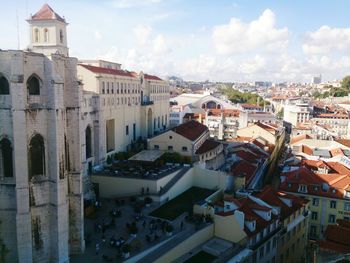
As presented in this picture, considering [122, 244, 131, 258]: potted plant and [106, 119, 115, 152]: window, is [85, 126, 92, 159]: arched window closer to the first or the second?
[106, 119, 115, 152]: window

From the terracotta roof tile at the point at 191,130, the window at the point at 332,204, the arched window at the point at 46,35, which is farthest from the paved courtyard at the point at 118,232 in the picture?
the arched window at the point at 46,35

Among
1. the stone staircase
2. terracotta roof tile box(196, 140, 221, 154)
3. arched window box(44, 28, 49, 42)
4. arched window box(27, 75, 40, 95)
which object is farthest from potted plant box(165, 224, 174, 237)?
arched window box(44, 28, 49, 42)

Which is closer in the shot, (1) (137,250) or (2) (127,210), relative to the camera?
(1) (137,250)

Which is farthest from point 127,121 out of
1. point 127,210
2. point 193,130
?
point 127,210

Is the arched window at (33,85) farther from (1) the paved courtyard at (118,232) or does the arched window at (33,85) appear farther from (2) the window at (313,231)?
(2) the window at (313,231)

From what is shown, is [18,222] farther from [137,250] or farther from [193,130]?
[193,130]

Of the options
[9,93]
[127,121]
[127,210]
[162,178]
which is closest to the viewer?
[9,93]

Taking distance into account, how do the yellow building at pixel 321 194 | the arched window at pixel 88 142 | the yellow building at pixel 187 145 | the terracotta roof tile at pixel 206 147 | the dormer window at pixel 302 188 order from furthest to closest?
the terracotta roof tile at pixel 206 147
the yellow building at pixel 187 145
the dormer window at pixel 302 188
the arched window at pixel 88 142
the yellow building at pixel 321 194
